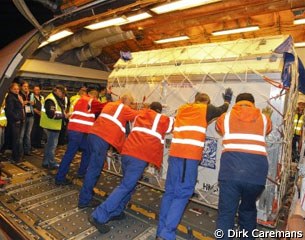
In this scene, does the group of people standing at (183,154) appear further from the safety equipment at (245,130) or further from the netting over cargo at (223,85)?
the netting over cargo at (223,85)

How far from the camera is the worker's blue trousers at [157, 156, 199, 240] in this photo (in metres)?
3.42

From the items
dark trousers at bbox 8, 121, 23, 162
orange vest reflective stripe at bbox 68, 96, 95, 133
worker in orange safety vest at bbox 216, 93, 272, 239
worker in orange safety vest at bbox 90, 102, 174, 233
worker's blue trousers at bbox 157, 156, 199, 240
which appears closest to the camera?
worker in orange safety vest at bbox 216, 93, 272, 239

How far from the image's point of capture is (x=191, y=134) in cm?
364

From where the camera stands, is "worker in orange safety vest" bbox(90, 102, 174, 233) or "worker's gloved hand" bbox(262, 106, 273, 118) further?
"worker's gloved hand" bbox(262, 106, 273, 118)

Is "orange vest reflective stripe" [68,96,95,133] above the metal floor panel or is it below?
above

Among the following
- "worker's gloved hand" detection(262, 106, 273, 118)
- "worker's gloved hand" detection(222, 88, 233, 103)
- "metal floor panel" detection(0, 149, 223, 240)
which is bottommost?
"metal floor panel" detection(0, 149, 223, 240)

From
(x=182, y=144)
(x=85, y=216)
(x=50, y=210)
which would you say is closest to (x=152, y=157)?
(x=182, y=144)

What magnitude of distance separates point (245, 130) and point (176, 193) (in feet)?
4.20

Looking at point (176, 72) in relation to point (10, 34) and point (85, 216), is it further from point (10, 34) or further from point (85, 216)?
point (10, 34)

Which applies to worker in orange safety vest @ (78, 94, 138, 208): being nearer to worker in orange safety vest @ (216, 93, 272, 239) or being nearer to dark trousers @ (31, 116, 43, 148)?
worker in orange safety vest @ (216, 93, 272, 239)

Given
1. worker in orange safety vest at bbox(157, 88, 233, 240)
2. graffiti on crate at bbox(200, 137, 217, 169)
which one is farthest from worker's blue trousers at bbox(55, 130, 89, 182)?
graffiti on crate at bbox(200, 137, 217, 169)

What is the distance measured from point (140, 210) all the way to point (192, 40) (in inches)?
290

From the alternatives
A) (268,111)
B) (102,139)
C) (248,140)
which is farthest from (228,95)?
(102,139)

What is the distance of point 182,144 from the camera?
11.9 feet
